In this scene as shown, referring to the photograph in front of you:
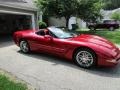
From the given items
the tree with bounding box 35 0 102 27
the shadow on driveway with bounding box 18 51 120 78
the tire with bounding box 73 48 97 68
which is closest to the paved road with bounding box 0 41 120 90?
the shadow on driveway with bounding box 18 51 120 78

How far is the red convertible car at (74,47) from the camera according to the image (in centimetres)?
593

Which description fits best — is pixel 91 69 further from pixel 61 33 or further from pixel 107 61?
pixel 61 33

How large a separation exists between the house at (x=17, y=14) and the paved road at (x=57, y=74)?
19.0 ft

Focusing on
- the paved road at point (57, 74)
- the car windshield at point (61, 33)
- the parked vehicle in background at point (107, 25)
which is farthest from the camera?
the parked vehicle in background at point (107, 25)

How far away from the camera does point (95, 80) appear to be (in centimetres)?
531

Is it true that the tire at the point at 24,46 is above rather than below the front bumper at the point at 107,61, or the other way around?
above

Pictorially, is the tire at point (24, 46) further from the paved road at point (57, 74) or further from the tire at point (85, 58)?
the tire at point (85, 58)

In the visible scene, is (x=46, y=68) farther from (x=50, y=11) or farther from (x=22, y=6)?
(x=50, y=11)

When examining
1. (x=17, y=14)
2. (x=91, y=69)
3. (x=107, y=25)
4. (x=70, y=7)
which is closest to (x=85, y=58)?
(x=91, y=69)

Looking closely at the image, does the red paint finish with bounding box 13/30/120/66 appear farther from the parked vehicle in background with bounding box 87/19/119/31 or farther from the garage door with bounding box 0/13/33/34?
the parked vehicle in background with bounding box 87/19/119/31

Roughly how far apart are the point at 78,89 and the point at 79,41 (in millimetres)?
2088

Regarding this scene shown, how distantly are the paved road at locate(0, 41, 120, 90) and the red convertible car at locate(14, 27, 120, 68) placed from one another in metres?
0.31

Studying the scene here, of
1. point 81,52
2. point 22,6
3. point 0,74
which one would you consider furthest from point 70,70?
point 22,6

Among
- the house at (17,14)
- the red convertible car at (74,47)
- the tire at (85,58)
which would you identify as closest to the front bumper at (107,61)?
the red convertible car at (74,47)
